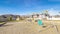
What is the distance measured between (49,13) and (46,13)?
78.4 inches

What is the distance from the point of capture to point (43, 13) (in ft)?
145

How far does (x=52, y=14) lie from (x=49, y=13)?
1.48 meters

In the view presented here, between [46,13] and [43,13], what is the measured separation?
1.48m

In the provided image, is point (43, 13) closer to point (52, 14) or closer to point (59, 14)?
point (52, 14)

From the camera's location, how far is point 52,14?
43.5 metres

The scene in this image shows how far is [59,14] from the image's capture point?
146 ft

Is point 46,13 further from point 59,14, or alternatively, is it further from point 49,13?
point 59,14

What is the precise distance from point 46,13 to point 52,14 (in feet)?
8.11

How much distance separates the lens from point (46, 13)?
141 ft

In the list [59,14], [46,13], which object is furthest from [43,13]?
[59,14]

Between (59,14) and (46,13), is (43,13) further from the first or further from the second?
(59,14)

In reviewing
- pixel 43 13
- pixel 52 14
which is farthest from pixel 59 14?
pixel 43 13

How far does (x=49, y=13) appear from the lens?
44531mm
